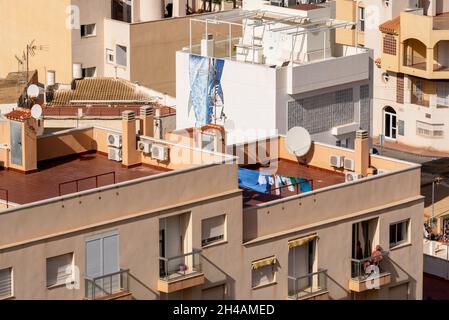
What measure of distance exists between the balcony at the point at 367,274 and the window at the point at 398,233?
2.08ft

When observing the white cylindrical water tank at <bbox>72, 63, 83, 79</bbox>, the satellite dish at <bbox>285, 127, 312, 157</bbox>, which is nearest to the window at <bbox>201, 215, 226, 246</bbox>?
the satellite dish at <bbox>285, 127, 312, 157</bbox>

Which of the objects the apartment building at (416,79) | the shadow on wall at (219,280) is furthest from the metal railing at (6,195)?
the apartment building at (416,79)

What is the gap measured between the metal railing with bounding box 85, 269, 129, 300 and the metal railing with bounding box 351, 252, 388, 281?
7353 millimetres

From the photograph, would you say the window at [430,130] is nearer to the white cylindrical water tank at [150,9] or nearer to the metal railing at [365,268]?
the white cylindrical water tank at [150,9]

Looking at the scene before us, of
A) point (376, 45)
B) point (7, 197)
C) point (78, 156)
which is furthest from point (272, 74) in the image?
point (376, 45)

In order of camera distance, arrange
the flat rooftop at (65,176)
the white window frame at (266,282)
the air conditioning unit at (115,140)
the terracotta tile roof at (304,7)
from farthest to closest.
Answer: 1. the terracotta tile roof at (304,7)
2. the air conditioning unit at (115,140)
3. the white window frame at (266,282)
4. the flat rooftop at (65,176)

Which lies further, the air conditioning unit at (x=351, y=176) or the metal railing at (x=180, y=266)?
the air conditioning unit at (x=351, y=176)

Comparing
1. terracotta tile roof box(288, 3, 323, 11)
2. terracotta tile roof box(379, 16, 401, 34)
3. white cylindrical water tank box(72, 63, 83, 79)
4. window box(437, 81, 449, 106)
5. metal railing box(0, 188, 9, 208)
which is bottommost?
window box(437, 81, 449, 106)

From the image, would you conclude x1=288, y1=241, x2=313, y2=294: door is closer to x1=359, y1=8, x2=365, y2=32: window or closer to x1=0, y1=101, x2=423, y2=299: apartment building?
x1=0, y1=101, x2=423, y2=299: apartment building

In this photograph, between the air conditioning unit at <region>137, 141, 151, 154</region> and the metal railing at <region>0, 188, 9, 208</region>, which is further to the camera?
the air conditioning unit at <region>137, 141, 151, 154</region>

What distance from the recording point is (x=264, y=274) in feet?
181

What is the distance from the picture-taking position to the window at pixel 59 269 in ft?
166

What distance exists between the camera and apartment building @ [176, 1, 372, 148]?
70375mm

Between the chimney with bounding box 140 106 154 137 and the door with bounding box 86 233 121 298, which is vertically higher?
the chimney with bounding box 140 106 154 137
